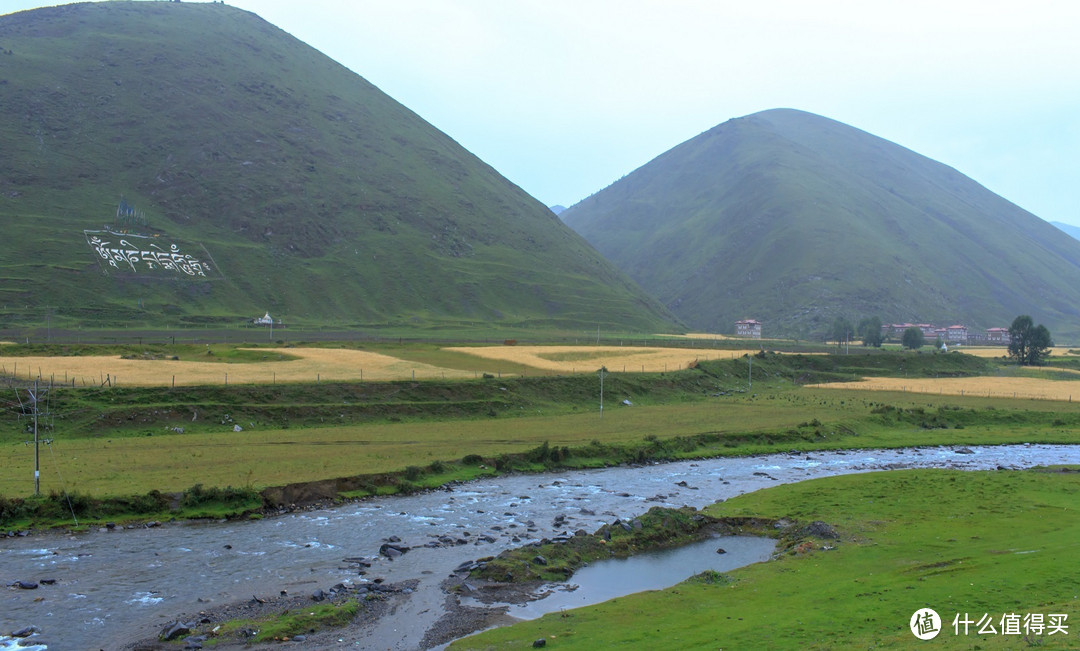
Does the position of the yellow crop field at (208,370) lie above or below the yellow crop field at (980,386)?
above

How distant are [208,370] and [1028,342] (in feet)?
467

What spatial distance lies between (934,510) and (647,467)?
17.3 meters

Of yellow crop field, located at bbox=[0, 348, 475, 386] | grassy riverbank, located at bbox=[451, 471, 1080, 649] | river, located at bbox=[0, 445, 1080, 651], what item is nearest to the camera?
grassy riverbank, located at bbox=[451, 471, 1080, 649]

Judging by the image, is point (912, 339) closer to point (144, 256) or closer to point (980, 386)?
point (980, 386)

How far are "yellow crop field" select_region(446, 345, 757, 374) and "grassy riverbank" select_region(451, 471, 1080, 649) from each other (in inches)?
1979

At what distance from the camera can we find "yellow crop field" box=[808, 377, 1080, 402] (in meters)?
87.8

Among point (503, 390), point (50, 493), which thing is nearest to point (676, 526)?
point (50, 493)

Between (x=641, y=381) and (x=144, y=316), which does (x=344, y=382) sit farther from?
(x=144, y=316)

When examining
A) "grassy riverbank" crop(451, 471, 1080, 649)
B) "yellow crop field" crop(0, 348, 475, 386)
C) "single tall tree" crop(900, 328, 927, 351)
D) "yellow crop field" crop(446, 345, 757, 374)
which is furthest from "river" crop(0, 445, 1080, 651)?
"single tall tree" crop(900, 328, 927, 351)

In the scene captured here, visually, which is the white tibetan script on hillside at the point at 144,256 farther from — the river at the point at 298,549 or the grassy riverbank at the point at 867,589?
the grassy riverbank at the point at 867,589

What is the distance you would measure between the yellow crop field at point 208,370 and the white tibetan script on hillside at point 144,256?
94265 millimetres

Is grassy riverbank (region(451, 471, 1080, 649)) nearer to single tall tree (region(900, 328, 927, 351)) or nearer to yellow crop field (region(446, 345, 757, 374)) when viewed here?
yellow crop field (region(446, 345, 757, 374))

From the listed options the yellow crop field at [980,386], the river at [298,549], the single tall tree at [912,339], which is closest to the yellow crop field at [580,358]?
the yellow crop field at [980,386]

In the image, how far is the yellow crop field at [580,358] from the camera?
294 feet
